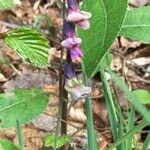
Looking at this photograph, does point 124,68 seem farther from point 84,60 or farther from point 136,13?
point 84,60

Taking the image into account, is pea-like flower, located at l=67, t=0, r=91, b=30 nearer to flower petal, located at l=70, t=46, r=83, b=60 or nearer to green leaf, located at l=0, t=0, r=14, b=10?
flower petal, located at l=70, t=46, r=83, b=60

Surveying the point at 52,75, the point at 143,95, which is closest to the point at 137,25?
the point at 143,95

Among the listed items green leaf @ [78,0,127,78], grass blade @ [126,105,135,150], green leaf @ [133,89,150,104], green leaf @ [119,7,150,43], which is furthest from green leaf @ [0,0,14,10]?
green leaf @ [133,89,150,104]

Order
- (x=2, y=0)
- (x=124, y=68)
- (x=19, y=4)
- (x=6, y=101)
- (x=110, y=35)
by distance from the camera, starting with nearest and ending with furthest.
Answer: (x=110, y=35) < (x=2, y=0) < (x=6, y=101) < (x=124, y=68) < (x=19, y=4)

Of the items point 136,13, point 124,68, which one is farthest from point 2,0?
point 124,68

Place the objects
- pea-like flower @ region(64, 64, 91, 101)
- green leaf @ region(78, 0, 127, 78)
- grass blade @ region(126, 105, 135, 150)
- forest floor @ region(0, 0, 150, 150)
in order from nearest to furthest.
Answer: green leaf @ region(78, 0, 127, 78)
pea-like flower @ region(64, 64, 91, 101)
grass blade @ region(126, 105, 135, 150)
forest floor @ region(0, 0, 150, 150)
